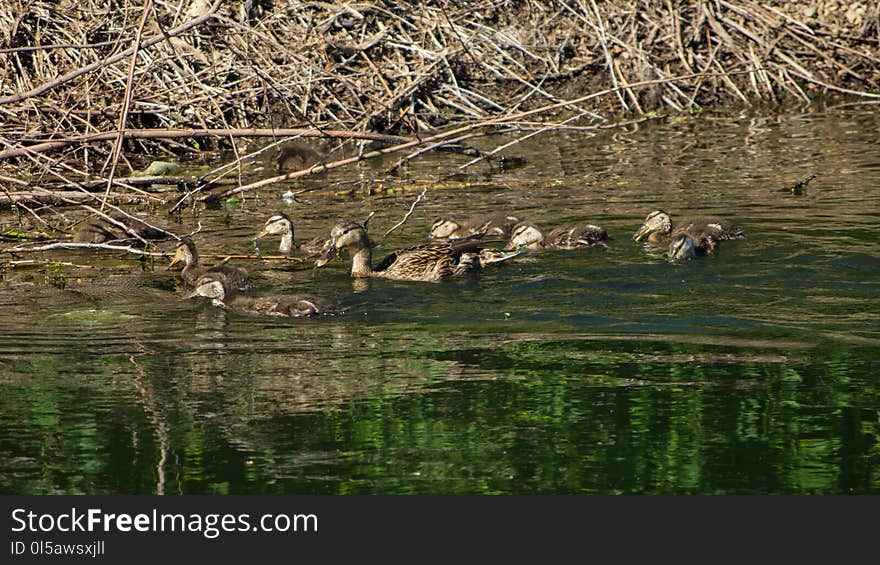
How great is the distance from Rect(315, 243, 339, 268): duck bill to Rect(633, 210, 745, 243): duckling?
2168mm

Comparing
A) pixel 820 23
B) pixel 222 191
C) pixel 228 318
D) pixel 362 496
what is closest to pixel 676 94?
pixel 820 23

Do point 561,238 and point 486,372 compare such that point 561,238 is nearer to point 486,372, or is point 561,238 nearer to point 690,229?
point 690,229

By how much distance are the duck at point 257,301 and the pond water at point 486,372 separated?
0.32 ft

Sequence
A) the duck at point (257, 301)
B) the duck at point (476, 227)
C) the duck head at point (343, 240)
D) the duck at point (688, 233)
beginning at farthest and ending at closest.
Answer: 1. the duck at point (476, 227)
2. the duck head at point (343, 240)
3. the duck at point (688, 233)
4. the duck at point (257, 301)

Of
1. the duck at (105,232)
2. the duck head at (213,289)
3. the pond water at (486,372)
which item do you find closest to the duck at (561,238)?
the pond water at (486,372)

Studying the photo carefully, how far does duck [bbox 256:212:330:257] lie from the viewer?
31.3 ft

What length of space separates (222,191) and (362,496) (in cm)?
692

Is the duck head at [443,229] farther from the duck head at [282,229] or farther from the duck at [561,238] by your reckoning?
the duck head at [282,229]

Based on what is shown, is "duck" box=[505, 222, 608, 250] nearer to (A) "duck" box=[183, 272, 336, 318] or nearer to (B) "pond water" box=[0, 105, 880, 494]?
(B) "pond water" box=[0, 105, 880, 494]

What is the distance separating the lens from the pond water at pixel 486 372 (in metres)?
5.20

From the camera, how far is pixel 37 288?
28.1ft

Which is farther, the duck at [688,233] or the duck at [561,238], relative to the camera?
the duck at [561,238]

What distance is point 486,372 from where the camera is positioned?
6426mm

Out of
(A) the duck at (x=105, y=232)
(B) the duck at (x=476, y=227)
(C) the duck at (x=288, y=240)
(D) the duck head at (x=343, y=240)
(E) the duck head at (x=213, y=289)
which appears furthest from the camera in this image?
(A) the duck at (x=105, y=232)
